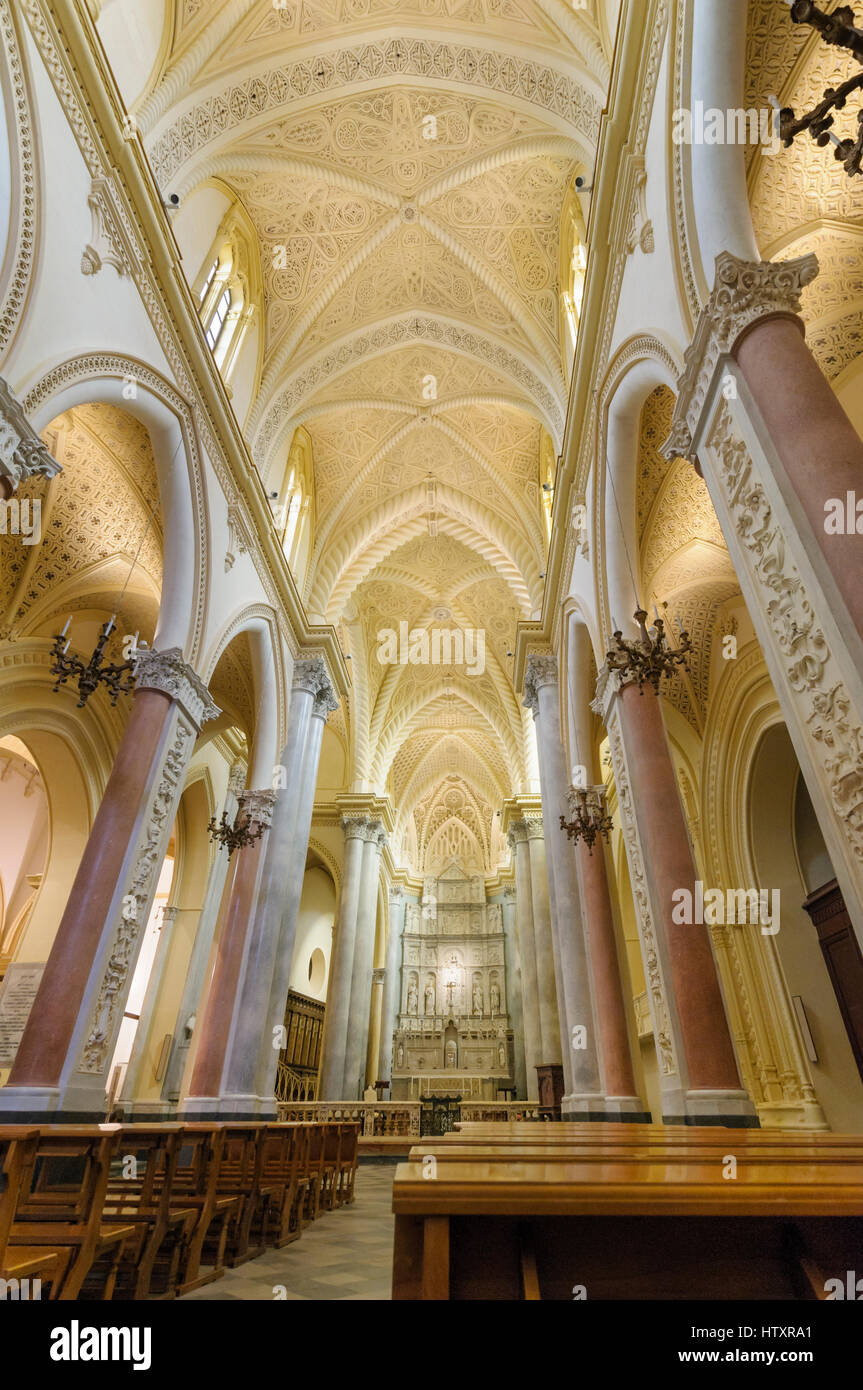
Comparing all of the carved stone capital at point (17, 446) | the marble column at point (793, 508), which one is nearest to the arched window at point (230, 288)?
the carved stone capital at point (17, 446)

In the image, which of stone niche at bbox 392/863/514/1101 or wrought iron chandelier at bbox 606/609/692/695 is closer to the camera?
wrought iron chandelier at bbox 606/609/692/695

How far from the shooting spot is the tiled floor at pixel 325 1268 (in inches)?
140

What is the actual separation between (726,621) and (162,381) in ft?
28.3

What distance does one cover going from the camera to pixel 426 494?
15641 millimetres

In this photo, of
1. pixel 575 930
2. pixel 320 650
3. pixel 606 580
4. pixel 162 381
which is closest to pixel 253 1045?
pixel 575 930

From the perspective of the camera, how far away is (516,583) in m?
14.8

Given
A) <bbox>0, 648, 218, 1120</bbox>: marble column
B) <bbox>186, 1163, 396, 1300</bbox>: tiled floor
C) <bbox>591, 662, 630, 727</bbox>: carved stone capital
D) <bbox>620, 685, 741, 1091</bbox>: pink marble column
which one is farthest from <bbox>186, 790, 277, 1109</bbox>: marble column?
<bbox>620, 685, 741, 1091</bbox>: pink marble column

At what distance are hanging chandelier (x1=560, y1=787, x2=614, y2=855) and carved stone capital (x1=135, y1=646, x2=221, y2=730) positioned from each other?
478 cm

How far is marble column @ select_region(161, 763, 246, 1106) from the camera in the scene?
13.2 meters

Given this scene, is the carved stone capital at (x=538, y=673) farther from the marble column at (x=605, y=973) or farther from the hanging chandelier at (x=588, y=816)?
the hanging chandelier at (x=588, y=816)

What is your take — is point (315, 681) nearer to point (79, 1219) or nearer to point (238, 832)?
point (238, 832)

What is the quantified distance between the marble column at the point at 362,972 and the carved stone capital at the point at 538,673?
811cm

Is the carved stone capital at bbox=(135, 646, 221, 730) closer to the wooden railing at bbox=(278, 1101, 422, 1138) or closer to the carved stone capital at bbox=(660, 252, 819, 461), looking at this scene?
the carved stone capital at bbox=(660, 252, 819, 461)

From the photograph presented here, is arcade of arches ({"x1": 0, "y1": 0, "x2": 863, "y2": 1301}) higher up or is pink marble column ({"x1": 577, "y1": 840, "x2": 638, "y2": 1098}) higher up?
arcade of arches ({"x1": 0, "y1": 0, "x2": 863, "y2": 1301})
